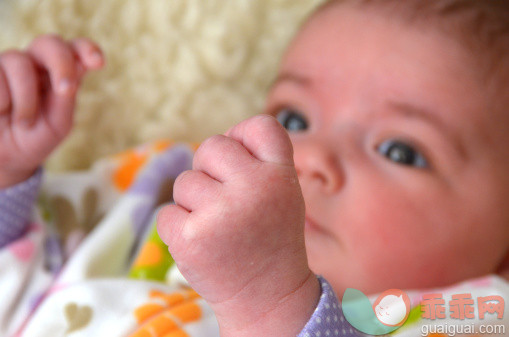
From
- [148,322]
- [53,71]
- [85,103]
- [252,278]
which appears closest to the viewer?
[252,278]

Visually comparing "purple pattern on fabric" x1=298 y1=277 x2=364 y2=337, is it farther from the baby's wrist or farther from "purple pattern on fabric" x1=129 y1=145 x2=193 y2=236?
"purple pattern on fabric" x1=129 y1=145 x2=193 y2=236

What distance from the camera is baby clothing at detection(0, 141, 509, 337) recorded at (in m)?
0.78

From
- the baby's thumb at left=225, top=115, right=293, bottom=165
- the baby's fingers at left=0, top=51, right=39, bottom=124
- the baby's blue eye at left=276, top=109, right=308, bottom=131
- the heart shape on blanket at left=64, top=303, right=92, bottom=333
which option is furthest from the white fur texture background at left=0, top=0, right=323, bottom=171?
the baby's thumb at left=225, top=115, right=293, bottom=165

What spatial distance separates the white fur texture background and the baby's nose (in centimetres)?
43

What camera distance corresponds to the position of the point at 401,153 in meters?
0.95

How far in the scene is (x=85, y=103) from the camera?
4.08ft

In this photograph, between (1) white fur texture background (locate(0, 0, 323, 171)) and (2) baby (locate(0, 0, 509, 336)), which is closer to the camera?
(2) baby (locate(0, 0, 509, 336))

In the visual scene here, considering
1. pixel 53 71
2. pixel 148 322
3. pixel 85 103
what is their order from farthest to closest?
pixel 85 103 < pixel 53 71 < pixel 148 322

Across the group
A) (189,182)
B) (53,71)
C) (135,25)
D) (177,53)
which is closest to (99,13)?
(135,25)

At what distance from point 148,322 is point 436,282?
411 millimetres

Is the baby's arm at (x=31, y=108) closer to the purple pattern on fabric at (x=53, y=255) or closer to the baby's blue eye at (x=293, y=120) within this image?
the purple pattern on fabric at (x=53, y=255)

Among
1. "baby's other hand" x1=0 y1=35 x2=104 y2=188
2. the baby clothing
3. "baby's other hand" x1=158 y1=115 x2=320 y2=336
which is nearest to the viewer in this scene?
"baby's other hand" x1=158 y1=115 x2=320 y2=336

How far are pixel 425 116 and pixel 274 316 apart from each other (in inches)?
19.0

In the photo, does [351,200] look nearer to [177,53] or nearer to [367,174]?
[367,174]
